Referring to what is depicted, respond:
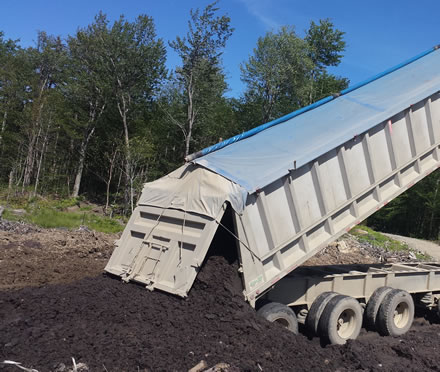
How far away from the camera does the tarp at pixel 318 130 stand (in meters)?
5.64

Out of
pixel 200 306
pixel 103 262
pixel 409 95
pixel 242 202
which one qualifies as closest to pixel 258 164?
pixel 242 202

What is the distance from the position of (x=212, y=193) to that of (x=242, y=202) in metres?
0.45

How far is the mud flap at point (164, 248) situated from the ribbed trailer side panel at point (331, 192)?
1.87 feet

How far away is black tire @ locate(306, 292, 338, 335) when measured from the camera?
19.3ft

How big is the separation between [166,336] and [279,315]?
1728mm

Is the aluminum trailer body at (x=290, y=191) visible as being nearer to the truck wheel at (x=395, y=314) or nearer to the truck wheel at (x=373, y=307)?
the truck wheel at (x=373, y=307)

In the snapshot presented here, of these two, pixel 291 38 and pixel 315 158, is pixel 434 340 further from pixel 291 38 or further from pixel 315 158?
pixel 291 38

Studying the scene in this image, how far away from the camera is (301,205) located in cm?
Answer: 586

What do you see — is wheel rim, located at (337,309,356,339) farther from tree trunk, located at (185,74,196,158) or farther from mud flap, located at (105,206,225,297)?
tree trunk, located at (185,74,196,158)

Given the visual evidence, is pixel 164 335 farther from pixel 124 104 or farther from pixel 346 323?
pixel 124 104

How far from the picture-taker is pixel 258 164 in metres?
5.75

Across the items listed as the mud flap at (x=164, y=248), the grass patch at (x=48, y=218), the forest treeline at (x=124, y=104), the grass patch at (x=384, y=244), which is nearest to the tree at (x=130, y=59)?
the forest treeline at (x=124, y=104)

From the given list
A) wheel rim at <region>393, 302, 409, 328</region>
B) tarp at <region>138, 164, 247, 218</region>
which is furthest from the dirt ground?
tarp at <region>138, 164, 247, 218</region>

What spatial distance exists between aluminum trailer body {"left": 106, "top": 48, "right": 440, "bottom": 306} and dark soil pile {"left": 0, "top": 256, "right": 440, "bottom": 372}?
12.8 inches
